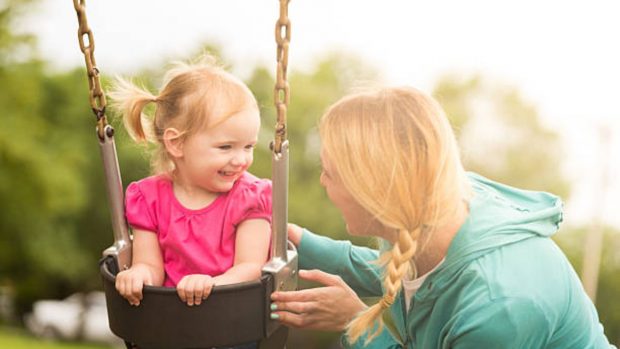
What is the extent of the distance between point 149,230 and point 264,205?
345mm

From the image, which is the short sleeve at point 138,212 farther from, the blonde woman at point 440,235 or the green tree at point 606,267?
the green tree at point 606,267

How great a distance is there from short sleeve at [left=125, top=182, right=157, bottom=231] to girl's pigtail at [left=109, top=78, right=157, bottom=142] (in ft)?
0.53

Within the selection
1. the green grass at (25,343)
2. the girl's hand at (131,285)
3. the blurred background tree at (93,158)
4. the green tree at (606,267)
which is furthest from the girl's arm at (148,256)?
the green tree at (606,267)

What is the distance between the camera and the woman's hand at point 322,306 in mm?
1961

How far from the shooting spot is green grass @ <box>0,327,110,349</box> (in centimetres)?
1670

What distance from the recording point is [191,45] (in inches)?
782

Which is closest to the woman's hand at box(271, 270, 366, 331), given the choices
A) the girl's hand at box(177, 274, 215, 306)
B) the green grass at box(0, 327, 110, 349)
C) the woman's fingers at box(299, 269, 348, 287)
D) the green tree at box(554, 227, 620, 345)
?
the woman's fingers at box(299, 269, 348, 287)

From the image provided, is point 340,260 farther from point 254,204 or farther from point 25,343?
point 25,343

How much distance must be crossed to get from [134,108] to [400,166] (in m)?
0.82

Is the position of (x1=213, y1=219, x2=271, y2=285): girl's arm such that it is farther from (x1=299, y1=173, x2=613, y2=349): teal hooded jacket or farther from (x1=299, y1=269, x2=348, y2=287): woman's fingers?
(x1=299, y1=173, x2=613, y2=349): teal hooded jacket

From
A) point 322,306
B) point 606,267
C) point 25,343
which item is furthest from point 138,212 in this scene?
point 606,267

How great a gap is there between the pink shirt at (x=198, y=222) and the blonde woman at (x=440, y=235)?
0.78ft

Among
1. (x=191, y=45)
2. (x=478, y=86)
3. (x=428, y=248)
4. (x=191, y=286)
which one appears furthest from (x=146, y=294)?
(x=478, y=86)

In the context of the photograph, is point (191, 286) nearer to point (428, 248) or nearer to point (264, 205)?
point (264, 205)
